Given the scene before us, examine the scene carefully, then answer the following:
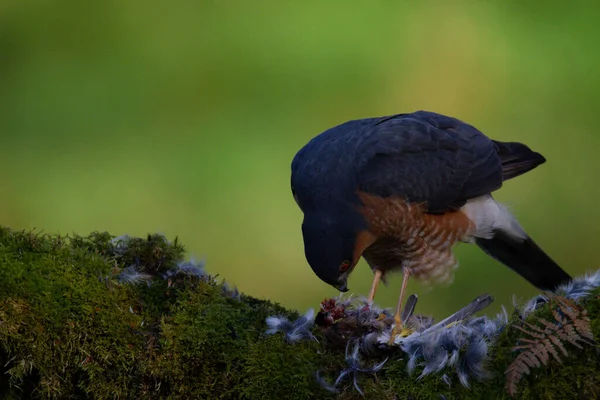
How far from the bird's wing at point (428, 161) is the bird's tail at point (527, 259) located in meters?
0.37

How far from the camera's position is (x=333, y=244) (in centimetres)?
366

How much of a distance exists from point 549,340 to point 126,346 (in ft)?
4.28

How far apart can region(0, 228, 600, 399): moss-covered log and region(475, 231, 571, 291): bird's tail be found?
85.1 inches

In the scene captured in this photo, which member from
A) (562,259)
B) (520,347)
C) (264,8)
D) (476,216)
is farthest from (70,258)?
(264,8)

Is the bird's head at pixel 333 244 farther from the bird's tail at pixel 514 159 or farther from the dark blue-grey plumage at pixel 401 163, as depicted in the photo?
the bird's tail at pixel 514 159

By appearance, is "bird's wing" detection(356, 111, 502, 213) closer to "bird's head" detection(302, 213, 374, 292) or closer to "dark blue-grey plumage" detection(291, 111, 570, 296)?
"dark blue-grey plumage" detection(291, 111, 570, 296)

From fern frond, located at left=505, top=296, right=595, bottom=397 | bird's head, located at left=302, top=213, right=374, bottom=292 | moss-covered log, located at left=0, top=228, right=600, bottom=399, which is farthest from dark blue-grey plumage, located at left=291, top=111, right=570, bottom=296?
fern frond, located at left=505, top=296, right=595, bottom=397

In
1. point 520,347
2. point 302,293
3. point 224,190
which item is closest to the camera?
point 520,347

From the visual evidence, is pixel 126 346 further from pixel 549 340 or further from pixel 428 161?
pixel 428 161

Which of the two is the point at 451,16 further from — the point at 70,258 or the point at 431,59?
the point at 70,258

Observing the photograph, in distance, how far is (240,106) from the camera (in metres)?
7.41

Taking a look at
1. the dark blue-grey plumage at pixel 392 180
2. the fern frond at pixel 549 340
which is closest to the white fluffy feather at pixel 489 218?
the dark blue-grey plumage at pixel 392 180

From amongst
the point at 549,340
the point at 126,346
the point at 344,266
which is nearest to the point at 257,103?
the point at 344,266

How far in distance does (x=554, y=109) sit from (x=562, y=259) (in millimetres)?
1501
